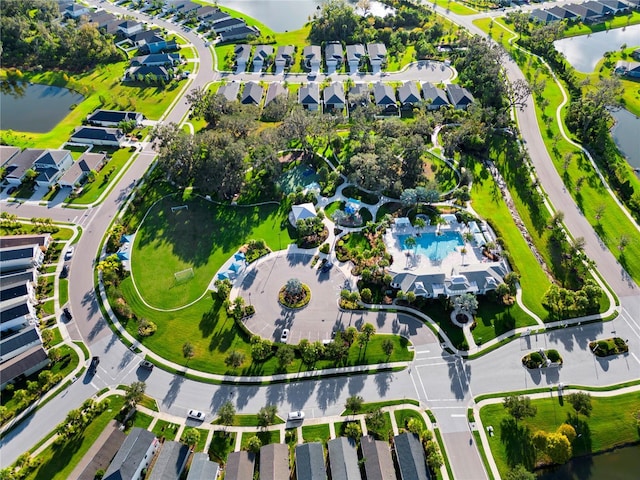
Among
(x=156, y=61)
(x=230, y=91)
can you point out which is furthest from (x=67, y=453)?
(x=156, y=61)

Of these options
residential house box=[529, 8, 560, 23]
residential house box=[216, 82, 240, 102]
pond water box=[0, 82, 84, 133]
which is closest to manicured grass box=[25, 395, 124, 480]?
residential house box=[216, 82, 240, 102]

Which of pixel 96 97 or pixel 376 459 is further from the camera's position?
pixel 96 97

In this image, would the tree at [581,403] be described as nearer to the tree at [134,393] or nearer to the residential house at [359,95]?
the tree at [134,393]

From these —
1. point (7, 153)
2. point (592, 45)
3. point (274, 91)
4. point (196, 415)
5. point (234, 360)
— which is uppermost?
point (592, 45)

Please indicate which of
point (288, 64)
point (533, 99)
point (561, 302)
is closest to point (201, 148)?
point (288, 64)

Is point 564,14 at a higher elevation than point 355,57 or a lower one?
higher

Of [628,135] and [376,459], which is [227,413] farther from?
[628,135]

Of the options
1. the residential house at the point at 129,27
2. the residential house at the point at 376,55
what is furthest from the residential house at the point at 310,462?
the residential house at the point at 129,27
